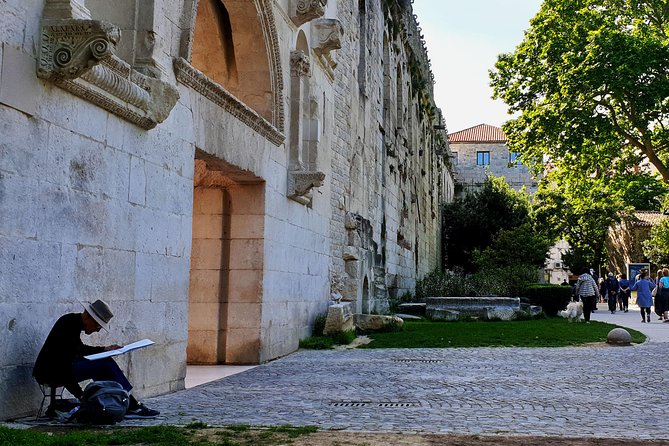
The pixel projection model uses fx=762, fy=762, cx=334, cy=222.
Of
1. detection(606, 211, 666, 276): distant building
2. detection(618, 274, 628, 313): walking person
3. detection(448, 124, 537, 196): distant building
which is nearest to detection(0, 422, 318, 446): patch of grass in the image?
detection(618, 274, 628, 313): walking person

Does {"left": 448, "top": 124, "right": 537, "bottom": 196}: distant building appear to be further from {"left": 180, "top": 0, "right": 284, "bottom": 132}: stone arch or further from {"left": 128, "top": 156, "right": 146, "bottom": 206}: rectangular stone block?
{"left": 128, "top": 156, "right": 146, "bottom": 206}: rectangular stone block

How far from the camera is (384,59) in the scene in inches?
859

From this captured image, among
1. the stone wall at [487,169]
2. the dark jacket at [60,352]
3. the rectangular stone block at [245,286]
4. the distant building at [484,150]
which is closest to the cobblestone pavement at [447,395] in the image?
the dark jacket at [60,352]

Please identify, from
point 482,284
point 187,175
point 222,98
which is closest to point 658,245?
point 482,284

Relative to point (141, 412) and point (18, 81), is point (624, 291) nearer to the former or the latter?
point (141, 412)

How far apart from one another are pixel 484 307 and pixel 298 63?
1019 cm

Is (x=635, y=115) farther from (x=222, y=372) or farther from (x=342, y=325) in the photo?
(x=222, y=372)

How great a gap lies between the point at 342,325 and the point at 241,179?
4.03m

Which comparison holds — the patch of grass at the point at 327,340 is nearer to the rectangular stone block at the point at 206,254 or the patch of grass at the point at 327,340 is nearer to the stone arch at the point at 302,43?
the rectangular stone block at the point at 206,254

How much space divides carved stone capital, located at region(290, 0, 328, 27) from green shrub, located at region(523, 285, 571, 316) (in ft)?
44.1

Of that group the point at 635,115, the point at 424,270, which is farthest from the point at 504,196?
the point at 635,115

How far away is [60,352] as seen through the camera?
507 cm

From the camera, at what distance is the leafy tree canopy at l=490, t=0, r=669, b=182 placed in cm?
2311

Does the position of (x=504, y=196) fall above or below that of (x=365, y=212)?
above
